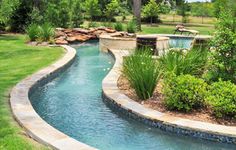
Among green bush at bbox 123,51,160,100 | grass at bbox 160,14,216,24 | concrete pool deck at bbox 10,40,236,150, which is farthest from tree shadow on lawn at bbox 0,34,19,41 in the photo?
grass at bbox 160,14,216,24

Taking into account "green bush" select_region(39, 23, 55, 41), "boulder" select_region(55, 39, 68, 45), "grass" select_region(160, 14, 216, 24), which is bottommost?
"grass" select_region(160, 14, 216, 24)

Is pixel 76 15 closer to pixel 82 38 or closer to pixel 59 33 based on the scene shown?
pixel 82 38

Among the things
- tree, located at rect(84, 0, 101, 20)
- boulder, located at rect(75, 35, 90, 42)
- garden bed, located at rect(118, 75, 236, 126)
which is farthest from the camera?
tree, located at rect(84, 0, 101, 20)

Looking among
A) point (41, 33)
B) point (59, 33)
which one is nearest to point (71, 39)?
point (59, 33)

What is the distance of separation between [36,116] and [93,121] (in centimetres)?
121

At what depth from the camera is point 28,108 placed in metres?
7.75

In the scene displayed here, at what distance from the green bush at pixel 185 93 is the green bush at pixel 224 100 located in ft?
0.71

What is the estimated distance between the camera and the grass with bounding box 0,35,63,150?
613 cm

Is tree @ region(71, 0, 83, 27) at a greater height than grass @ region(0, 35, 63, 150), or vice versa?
tree @ region(71, 0, 83, 27)

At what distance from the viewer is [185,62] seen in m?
9.31

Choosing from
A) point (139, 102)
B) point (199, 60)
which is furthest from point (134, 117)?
point (199, 60)

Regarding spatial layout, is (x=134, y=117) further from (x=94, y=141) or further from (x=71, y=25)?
(x=71, y=25)

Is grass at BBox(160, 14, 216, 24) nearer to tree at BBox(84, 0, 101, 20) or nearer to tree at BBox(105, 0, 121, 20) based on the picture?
tree at BBox(105, 0, 121, 20)

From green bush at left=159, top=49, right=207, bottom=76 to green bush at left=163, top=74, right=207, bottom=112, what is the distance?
1107mm
